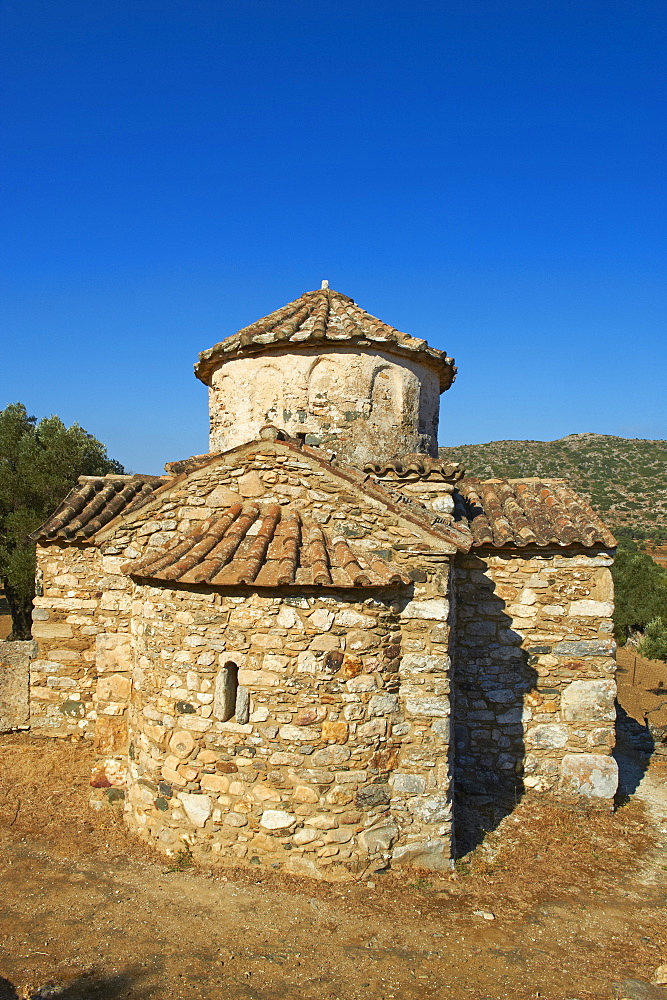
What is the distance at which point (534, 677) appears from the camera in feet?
23.7

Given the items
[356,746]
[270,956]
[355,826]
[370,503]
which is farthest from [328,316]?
[270,956]

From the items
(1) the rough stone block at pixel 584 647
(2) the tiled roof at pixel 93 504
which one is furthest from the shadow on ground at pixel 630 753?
(2) the tiled roof at pixel 93 504

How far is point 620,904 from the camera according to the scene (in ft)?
17.9

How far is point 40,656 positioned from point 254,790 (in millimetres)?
4014

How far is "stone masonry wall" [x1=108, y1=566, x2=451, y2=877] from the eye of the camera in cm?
529

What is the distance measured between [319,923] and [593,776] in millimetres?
3872

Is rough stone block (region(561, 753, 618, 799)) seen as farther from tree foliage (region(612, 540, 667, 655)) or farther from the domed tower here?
tree foliage (region(612, 540, 667, 655))

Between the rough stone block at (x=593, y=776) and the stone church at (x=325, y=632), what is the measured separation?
0.9 inches

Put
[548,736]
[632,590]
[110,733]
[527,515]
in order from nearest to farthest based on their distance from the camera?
[110,733] < [548,736] < [527,515] < [632,590]

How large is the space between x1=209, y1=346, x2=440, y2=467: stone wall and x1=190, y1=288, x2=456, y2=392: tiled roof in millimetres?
193

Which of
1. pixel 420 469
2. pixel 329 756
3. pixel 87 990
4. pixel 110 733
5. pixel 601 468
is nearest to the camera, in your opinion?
pixel 87 990

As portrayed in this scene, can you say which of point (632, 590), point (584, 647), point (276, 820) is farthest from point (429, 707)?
point (632, 590)

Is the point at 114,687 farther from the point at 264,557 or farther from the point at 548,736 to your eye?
the point at 548,736

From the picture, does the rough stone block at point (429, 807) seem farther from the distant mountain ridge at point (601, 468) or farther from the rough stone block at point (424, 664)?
the distant mountain ridge at point (601, 468)
